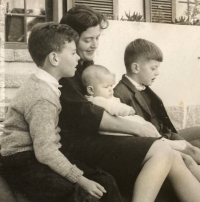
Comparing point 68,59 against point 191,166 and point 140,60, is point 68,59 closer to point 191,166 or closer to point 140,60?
point 140,60

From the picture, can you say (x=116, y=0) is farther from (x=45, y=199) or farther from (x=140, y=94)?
(x=45, y=199)

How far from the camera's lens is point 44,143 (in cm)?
95

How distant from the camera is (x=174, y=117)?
148cm

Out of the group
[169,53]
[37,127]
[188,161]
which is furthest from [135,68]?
[37,127]

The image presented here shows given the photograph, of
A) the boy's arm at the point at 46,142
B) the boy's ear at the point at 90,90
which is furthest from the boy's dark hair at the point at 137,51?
A: the boy's arm at the point at 46,142

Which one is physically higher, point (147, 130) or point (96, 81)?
point (96, 81)

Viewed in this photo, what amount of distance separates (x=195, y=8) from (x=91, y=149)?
797 millimetres

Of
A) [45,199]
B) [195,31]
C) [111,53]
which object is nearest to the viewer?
[45,199]

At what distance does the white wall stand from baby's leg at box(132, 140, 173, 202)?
340 millimetres

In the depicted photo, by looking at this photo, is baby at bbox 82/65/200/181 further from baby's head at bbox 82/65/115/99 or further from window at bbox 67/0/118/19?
window at bbox 67/0/118/19

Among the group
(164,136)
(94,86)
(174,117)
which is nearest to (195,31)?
(174,117)

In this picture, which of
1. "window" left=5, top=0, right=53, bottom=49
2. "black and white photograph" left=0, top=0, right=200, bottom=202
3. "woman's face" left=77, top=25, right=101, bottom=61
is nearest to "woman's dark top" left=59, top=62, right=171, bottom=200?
"black and white photograph" left=0, top=0, right=200, bottom=202

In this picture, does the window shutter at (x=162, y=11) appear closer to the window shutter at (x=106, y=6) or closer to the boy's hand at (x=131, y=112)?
the window shutter at (x=106, y=6)

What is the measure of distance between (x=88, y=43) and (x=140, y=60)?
231 mm
